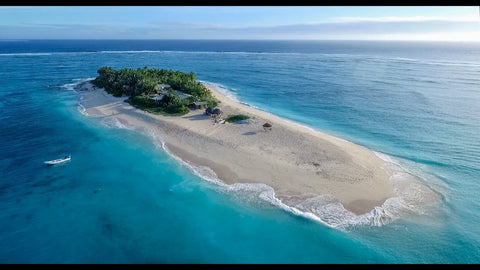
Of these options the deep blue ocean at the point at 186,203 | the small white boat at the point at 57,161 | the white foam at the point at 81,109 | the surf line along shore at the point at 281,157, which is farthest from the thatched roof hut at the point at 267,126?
the white foam at the point at 81,109

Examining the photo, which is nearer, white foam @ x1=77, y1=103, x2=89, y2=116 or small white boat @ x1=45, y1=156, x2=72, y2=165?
small white boat @ x1=45, y1=156, x2=72, y2=165

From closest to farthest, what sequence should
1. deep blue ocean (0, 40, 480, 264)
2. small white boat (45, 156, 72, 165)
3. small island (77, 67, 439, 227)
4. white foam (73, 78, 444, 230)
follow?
deep blue ocean (0, 40, 480, 264)
white foam (73, 78, 444, 230)
small island (77, 67, 439, 227)
small white boat (45, 156, 72, 165)

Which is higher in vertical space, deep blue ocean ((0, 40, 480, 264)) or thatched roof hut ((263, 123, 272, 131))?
thatched roof hut ((263, 123, 272, 131))

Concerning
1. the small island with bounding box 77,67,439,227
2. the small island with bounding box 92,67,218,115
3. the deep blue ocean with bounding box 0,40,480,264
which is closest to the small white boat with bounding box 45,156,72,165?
the deep blue ocean with bounding box 0,40,480,264

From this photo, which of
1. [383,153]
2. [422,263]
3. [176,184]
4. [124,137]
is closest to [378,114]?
[383,153]

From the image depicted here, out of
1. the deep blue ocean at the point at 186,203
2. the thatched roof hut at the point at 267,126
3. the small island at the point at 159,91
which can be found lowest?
the deep blue ocean at the point at 186,203

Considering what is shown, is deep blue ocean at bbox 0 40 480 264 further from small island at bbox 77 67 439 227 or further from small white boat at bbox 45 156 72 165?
small island at bbox 77 67 439 227

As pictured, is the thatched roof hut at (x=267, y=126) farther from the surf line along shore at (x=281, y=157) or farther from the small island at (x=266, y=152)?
the surf line along shore at (x=281, y=157)
